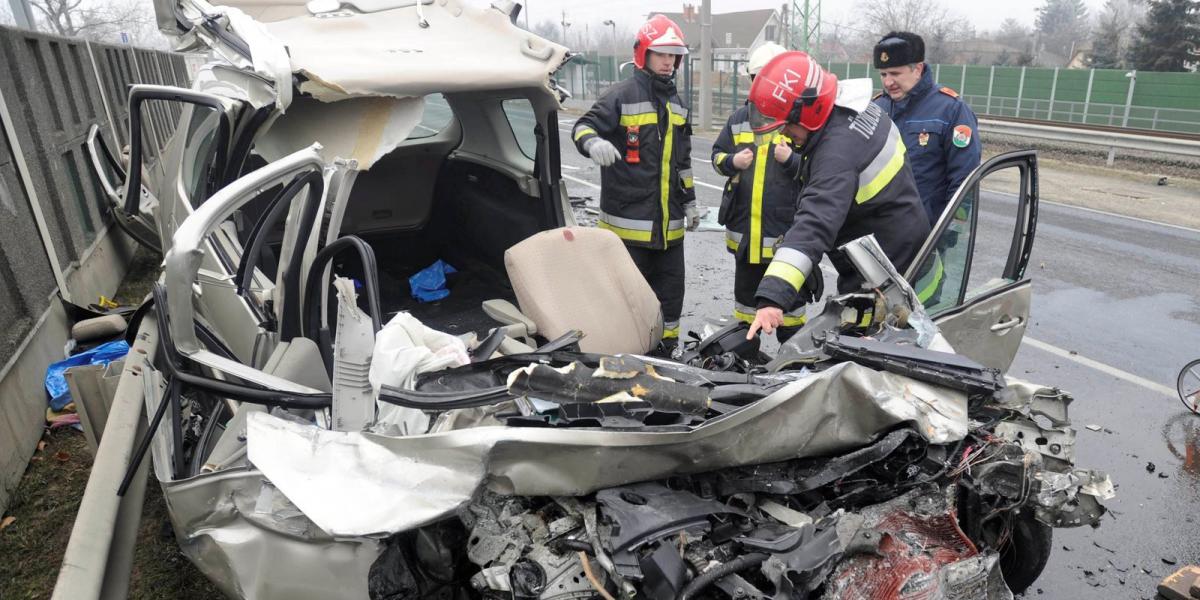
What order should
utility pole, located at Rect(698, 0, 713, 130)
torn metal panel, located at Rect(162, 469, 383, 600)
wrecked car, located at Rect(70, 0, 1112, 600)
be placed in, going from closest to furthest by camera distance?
1. wrecked car, located at Rect(70, 0, 1112, 600)
2. torn metal panel, located at Rect(162, 469, 383, 600)
3. utility pole, located at Rect(698, 0, 713, 130)

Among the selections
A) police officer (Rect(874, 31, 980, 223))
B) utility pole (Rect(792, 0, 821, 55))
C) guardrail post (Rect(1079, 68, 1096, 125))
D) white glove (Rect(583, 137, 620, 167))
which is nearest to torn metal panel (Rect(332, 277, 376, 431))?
white glove (Rect(583, 137, 620, 167))

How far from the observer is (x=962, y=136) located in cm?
429

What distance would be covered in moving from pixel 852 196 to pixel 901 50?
5.88ft

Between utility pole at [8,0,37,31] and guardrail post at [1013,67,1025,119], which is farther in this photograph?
A: guardrail post at [1013,67,1025,119]

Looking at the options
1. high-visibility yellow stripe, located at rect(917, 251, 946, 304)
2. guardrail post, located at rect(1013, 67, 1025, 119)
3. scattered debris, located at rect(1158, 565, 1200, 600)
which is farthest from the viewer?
guardrail post, located at rect(1013, 67, 1025, 119)

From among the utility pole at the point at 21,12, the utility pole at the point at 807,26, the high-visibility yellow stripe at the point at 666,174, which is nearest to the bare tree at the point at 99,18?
the utility pole at the point at 21,12

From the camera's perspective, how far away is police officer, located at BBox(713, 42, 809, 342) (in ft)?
14.0

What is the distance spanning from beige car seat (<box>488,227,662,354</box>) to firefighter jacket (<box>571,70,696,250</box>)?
104 centimetres

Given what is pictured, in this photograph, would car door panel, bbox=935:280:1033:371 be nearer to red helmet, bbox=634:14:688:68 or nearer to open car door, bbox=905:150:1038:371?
open car door, bbox=905:150:1038:371

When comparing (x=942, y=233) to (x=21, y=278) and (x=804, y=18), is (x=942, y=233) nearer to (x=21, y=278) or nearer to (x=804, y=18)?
(x=21, y=278)

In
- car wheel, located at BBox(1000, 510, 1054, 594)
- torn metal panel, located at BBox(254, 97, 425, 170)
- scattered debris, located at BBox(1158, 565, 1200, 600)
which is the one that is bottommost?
scattered debris, located at BBox(1158, 565, 1200, 600)

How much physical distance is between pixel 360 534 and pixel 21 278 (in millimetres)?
3828

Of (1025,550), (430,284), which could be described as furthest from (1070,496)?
(430,284)

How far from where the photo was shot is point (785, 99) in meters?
3.18
